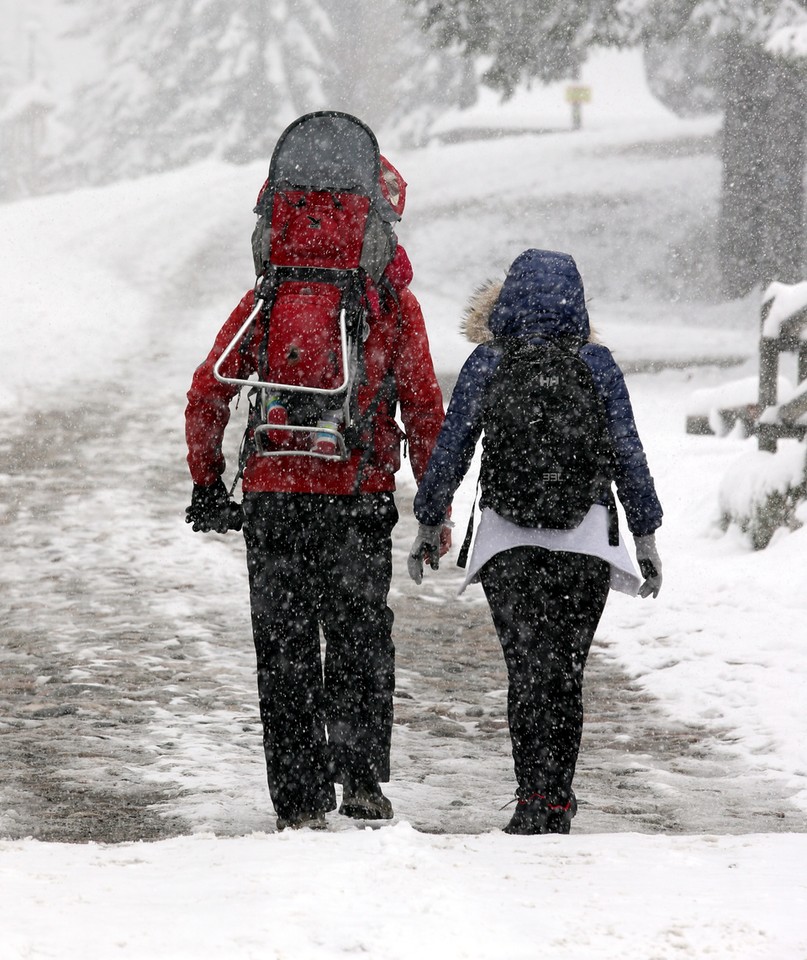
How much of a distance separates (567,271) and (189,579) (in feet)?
15.1

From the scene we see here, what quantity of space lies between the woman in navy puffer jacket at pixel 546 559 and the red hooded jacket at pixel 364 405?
149mm

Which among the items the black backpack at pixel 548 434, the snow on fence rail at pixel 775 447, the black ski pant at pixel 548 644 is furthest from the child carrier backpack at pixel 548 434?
the snow on fence rail at pixel 775 447

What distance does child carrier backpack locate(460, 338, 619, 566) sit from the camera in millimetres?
4277

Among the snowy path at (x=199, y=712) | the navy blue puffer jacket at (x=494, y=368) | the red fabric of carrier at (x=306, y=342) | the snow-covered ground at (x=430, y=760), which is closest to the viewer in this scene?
the snow-covered ground at (x=430, y=760)

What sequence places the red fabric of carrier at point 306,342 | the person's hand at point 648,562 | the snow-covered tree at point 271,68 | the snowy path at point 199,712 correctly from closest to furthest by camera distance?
the red fabric of carrier at point 306,342 < the person's hand at point 648,562 < the snowy path at point 199,712 < the snow-covered tree at point 271,68

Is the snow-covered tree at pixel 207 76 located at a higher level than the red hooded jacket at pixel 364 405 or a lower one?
higher

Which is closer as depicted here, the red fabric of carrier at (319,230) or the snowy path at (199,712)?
the red fabric of carrier at (319,230)

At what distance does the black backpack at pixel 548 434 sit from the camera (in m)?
4.28

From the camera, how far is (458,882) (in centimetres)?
342

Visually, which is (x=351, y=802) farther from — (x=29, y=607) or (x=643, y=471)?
(x=29, y=607)

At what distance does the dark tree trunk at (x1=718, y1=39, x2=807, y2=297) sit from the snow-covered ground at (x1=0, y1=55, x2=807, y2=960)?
1.27 metres

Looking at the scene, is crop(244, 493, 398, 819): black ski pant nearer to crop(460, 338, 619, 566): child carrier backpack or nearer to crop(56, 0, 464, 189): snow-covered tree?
crop(460, 338, 619, 566): child carrier backpack

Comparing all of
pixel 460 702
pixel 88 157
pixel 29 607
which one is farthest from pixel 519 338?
pixel 88 157

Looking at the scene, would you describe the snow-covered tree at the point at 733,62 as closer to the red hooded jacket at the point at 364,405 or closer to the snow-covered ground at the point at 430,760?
the snow-covered ground at the point at 430,760
